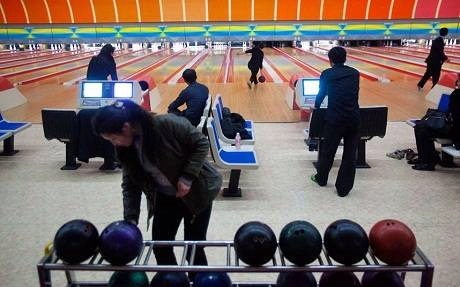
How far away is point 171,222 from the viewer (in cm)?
221

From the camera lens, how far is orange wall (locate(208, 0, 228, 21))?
70.7ft

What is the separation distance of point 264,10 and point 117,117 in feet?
70.5

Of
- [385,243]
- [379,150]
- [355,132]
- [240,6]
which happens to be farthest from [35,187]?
[240,6]

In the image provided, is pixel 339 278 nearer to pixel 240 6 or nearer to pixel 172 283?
pixel 172 283

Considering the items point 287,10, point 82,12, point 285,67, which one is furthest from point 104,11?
point 285,67

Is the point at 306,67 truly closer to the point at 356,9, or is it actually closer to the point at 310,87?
the point at 310,87

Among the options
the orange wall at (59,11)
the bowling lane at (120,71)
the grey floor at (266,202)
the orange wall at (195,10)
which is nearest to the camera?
the grey floor at (266,202)

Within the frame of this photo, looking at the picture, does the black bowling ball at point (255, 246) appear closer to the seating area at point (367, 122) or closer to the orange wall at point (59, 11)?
the seating area at point (367, 122)

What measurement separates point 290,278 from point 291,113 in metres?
5.67

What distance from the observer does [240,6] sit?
71.3ft

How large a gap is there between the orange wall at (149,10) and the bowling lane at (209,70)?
6044 mm

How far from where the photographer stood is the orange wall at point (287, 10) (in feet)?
71.2

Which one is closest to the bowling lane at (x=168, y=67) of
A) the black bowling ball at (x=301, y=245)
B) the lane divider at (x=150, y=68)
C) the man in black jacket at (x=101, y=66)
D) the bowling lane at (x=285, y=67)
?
the lane divider at (x=150, y=68)

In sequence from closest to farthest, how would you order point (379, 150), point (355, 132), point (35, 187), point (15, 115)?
point (355, 132) → point (35, 187) → point (379, 150) → point (15, 115)
